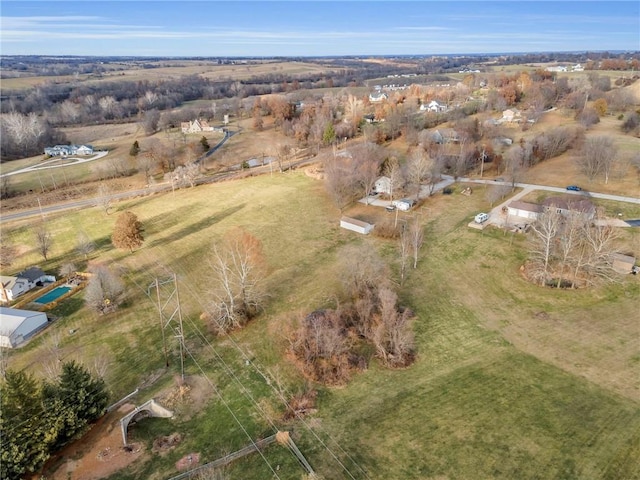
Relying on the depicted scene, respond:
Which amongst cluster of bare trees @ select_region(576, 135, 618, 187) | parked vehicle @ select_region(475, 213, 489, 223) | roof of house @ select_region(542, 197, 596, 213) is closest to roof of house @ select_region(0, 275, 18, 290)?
parked vehicle @ select_region(475, 213, 489, 223)

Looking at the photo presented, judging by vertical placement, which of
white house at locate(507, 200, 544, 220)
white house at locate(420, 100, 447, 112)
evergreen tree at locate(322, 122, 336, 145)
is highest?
white house at locate(420, 100, 447, 112)

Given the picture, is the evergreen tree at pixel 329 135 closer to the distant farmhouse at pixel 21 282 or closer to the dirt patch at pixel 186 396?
the distant farmhouse at pixel 21 282

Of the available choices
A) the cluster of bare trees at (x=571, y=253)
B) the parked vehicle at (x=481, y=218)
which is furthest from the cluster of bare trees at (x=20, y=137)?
the cluster of bare trees at (x=571, y=253)

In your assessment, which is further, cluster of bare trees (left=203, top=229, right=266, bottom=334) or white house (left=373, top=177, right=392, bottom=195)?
white house (left=373, top=177, right=392, bottom=195)

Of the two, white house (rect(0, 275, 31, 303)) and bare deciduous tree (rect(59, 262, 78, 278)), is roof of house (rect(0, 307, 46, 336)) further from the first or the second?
bare deciduous tree (rect(59, 262, 78, 278))

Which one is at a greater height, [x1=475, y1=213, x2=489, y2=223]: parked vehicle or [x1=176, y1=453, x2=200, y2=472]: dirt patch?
[x1=475, y1=213, x2=489, y2=223]: parked vehicle

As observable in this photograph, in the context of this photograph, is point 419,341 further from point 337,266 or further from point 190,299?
point 190,299

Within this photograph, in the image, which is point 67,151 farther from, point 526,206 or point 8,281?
point 526,206

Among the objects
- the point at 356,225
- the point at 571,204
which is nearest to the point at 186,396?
the point at 356,225
